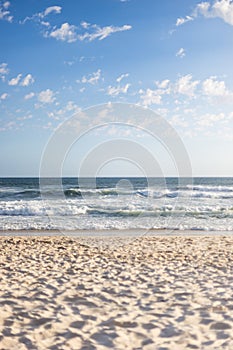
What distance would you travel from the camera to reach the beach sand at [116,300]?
4176 millimetres

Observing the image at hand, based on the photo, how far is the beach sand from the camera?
13.7ft

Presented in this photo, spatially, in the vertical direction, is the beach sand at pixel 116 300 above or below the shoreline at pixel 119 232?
above

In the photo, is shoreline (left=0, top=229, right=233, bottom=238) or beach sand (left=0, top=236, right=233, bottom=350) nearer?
beach sand (left=0, top=236, right=233, bottom=350)

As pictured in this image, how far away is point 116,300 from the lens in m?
5.38

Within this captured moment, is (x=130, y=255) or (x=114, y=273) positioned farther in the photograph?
(x=130, y=255)

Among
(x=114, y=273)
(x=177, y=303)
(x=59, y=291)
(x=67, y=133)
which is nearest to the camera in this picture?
(x=177, y=303)

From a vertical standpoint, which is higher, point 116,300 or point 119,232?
point 116,300

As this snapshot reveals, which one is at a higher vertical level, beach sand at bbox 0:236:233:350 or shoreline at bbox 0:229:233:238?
beach sand at bbox 0:236:233:350

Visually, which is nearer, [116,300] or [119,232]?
[116,300]

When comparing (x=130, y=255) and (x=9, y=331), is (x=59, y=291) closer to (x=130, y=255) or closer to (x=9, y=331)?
(x=9, y=331)

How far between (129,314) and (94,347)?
91cm

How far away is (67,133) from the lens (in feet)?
36.2

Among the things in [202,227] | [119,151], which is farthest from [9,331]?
[202,227]

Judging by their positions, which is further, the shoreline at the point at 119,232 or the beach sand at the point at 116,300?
→ the shoreline at the point at 119,232
